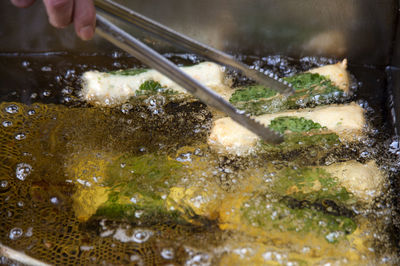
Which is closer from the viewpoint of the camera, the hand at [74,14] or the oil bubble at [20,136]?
the hand at [74,14]

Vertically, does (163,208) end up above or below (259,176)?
below

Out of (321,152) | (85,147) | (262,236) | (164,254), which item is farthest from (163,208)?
(321,152)

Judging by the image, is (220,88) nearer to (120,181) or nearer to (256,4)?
(256,4)

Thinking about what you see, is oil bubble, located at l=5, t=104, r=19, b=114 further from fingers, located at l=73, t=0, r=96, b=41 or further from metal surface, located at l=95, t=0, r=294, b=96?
fingers, located at l=73, t=0, r=96, b=41

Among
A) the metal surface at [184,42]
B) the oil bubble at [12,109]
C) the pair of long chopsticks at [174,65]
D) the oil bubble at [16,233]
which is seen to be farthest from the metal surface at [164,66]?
the oil bubble at [12,109]

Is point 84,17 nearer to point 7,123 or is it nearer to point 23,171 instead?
point 23,171

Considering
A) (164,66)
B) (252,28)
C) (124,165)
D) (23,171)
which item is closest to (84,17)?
(164,66)

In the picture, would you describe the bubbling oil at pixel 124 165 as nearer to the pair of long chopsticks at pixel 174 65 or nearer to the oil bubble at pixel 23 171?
the oil bubble at pixel 23 171
